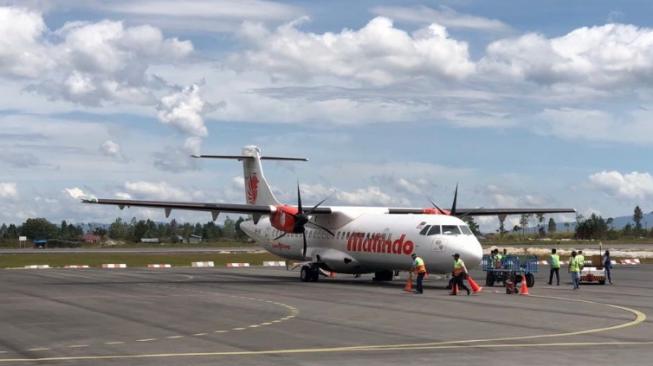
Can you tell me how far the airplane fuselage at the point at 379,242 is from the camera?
3384 cm

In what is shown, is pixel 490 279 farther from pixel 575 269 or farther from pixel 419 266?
pixel 419 266

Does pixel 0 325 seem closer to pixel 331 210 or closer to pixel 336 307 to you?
pixel 336 307

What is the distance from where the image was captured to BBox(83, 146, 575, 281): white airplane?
3422 cm

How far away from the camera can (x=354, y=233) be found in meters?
39.5

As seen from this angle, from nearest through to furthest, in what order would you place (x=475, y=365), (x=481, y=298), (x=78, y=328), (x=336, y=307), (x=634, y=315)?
(x=475, y=365) → (x=78, y=328) → (x=634, y=315) → (x=336, y=307) → (x=481, y=298)

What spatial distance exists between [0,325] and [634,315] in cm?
1579

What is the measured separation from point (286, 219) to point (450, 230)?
8811 mm

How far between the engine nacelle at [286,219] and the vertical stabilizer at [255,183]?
19.4ft

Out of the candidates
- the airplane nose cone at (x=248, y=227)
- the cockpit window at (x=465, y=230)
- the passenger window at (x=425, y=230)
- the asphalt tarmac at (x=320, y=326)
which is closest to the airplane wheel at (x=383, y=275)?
the asphalt tarmac at (x=320, y=326)

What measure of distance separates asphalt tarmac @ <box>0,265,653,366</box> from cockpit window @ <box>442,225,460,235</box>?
88.8 inches

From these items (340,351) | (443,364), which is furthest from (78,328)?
(443,364)

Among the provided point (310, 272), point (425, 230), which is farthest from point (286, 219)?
point (425, 230)

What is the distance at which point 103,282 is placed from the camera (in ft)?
131

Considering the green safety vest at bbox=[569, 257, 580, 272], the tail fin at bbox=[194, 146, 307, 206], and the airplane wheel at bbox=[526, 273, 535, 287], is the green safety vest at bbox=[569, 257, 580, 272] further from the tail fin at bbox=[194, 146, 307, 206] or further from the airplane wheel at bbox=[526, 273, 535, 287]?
the tail fin at bbox=[194, 146, 307, 206]
